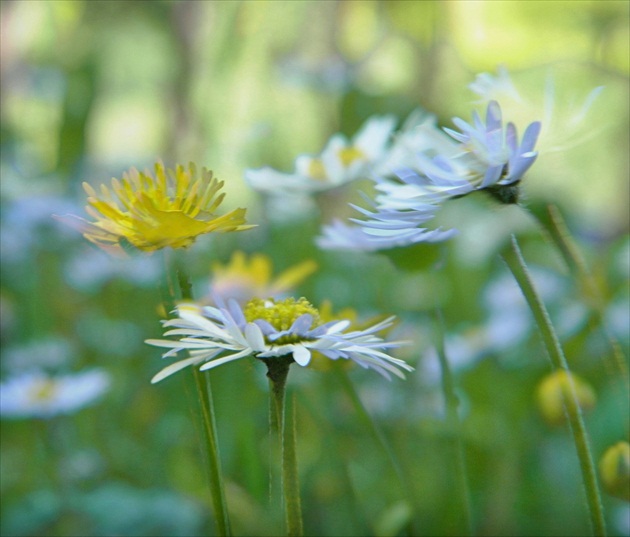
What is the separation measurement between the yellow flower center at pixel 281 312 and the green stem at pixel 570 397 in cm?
7

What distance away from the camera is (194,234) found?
0.24 m

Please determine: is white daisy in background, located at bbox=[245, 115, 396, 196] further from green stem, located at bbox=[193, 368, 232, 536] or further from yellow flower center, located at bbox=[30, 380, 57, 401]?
yellow flower center, located at bbox=[30, 380, 57, 401]

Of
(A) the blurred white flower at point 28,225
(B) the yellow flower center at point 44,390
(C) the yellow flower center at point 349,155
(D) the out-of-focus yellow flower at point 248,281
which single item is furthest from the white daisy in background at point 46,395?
(A) the blurred white flower at point 28,225

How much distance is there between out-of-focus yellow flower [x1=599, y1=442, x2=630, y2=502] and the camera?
281mm

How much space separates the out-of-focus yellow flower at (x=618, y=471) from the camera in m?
0.28

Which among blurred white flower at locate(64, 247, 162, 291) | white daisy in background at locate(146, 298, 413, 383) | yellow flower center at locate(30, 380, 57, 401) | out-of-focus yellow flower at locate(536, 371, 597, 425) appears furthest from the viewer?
blurred white flower at locate(64, 247, 162, 291)

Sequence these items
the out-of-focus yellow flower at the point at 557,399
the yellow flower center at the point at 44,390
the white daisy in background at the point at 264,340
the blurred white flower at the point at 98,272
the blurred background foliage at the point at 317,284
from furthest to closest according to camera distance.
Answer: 1. the blurred white flower at the point at 98,272
2. the yellow flower center at the point at 44,390
3. the blurred background foliage at the point at 317,284
4. the out-of-focus yellow flower at the point at 557,399
5. the white daisy in background at the point at 264,340

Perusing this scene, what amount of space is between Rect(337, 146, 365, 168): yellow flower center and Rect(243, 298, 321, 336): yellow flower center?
168mm

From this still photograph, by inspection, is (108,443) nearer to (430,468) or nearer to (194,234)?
(430,468)

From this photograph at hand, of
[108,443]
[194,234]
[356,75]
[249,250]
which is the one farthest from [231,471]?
[356,75]

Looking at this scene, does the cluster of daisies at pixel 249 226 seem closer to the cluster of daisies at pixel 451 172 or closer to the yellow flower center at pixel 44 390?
the cluster of daisies at pixel 451 172

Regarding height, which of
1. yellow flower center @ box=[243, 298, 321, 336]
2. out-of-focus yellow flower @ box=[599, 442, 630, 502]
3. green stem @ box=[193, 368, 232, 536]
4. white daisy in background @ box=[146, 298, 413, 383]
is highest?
yellow flower center @ box=[243, 298, 321, 336]

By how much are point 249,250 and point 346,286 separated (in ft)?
0.48

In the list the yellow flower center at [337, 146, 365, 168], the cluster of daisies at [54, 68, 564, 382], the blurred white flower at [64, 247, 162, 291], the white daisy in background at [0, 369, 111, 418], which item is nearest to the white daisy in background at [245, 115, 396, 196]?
the yellow flower center at [337, 146, 365, 168]
